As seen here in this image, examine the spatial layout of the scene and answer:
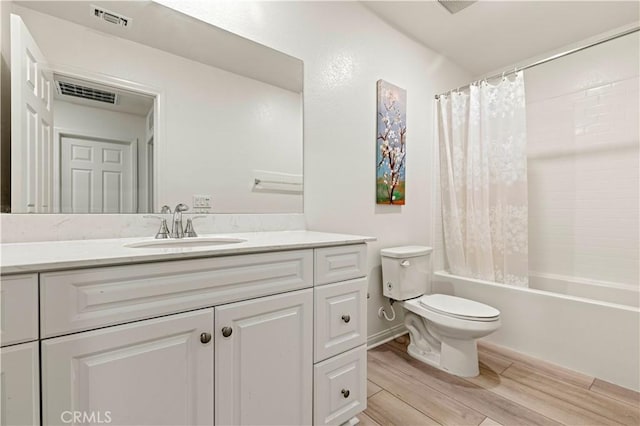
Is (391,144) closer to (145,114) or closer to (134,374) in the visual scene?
(145,114)

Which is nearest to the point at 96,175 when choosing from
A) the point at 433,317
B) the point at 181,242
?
the point at 181,242

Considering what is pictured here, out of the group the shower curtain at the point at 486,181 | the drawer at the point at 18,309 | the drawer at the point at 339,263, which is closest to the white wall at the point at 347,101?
the shower curtain at the point at 486,181

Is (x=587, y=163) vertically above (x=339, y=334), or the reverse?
(x=587, y=163)

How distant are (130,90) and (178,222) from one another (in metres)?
0.60

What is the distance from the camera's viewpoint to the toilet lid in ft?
5.49

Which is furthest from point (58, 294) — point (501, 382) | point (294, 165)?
point (501, 382)

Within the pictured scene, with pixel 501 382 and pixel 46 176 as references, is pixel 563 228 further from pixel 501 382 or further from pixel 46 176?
pixel 46 176

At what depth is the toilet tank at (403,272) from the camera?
6.46 ft

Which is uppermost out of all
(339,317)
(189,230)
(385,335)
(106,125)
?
(106,125)

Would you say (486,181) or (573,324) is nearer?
(573,324)

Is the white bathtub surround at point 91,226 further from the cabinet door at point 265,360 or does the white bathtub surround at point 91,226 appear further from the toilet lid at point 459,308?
the toilet lid at point 459,308

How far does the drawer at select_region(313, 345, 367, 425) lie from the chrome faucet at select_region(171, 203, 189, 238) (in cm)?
81

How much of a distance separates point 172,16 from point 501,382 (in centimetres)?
259

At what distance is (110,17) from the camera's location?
1189 mm
